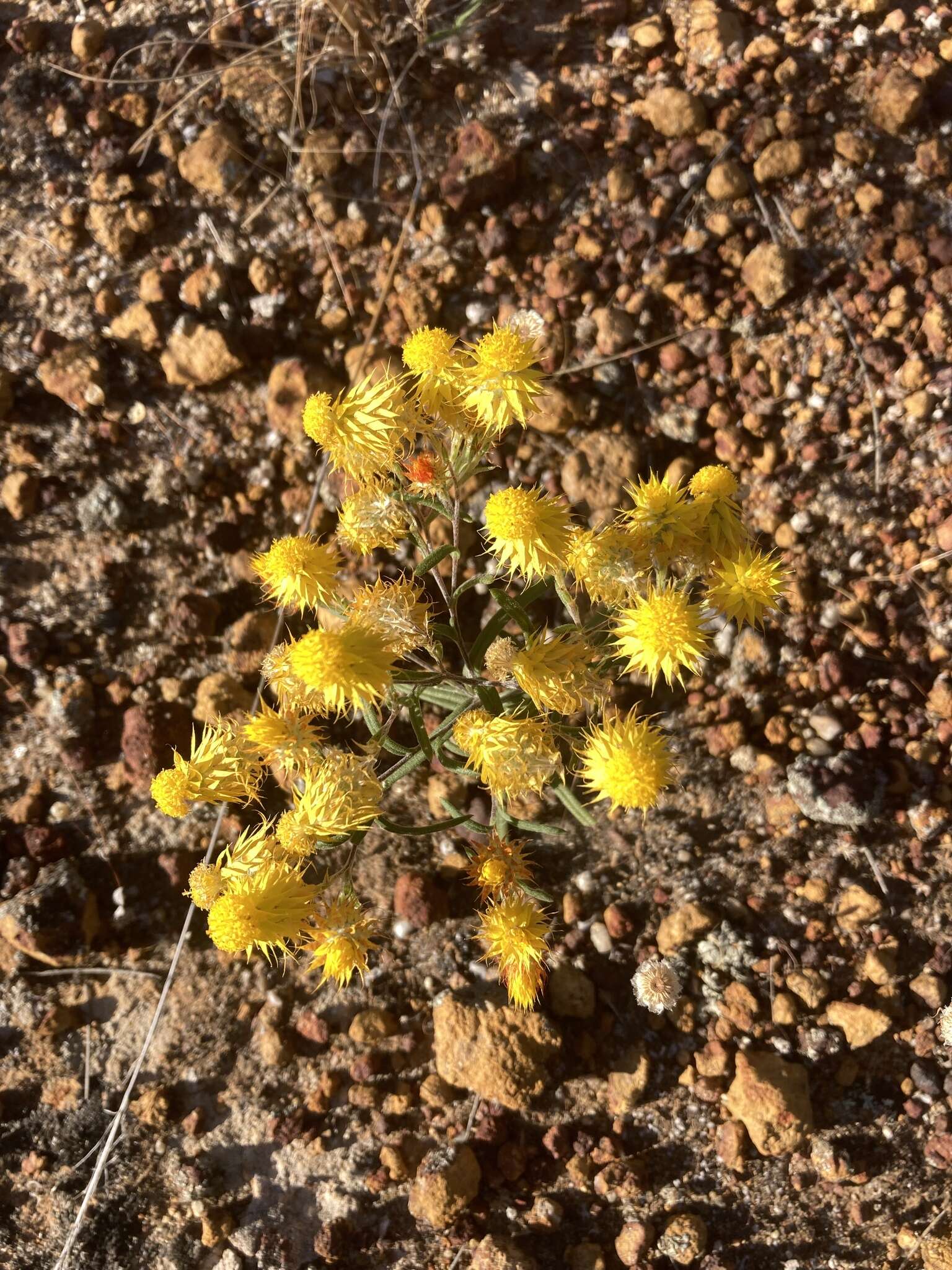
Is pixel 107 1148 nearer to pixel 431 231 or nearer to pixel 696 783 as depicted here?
pixel 696 783

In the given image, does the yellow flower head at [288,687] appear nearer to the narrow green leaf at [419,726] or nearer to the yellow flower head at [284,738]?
the yellow flower head at [284,738]

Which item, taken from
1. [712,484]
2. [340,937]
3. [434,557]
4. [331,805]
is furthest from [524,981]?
[712,484]

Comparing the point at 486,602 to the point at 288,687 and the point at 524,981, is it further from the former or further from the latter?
the point at 524,981

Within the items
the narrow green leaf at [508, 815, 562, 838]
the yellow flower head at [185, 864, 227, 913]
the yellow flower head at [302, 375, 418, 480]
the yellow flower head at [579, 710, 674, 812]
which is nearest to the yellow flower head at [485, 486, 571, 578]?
the yellow flower head at [302, 375, 418, 480]

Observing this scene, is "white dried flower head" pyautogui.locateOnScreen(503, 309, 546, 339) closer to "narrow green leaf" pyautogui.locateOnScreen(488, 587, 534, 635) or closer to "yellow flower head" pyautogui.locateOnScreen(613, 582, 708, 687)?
"narrow green leaf" pyautogui.locateOnScreen(488, 587, 534, 635)

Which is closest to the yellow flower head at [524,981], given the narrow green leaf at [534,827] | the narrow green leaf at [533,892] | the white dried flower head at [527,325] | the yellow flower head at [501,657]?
the narrow green leaf at [533,892]

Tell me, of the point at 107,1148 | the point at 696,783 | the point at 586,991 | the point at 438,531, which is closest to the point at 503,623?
the point at 438,531

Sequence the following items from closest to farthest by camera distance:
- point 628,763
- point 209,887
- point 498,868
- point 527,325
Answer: point 628,763, point 209,887, point 498,868, point 527,325

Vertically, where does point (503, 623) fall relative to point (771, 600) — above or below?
above
